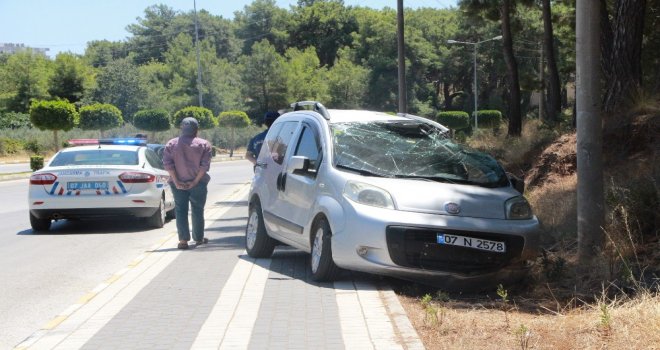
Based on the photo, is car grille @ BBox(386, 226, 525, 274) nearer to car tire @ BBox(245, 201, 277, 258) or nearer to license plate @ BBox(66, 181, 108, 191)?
car tire @ BBox(245, 201, 277, 258)

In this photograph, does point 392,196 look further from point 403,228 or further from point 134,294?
point 134,294

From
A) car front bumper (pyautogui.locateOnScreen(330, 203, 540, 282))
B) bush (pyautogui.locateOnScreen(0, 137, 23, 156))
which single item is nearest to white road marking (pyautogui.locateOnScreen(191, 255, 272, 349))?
car front bumper (pyautogui.locateOnScreen(330, 203, 540, 282))

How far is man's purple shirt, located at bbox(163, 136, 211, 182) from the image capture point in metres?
11.8

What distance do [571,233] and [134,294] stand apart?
5114mm

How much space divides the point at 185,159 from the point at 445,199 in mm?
4515

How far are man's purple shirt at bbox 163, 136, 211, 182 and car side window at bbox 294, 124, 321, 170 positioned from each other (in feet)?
6.49

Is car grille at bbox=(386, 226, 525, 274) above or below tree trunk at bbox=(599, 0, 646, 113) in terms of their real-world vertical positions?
below

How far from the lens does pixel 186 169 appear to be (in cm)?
1178

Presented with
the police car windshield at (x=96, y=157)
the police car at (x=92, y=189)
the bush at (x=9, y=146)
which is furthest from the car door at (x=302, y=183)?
the bush at (x=9, y=146)

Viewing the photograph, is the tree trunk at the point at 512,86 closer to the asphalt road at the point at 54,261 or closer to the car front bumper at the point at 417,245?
the asphalt road at the point at 54,261

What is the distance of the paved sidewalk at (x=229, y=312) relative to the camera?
21.2 ft

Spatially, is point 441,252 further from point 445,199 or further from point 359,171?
point 359,171

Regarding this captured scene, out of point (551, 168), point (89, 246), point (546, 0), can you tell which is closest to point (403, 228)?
point (89, 246)

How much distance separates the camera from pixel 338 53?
9925 cm
